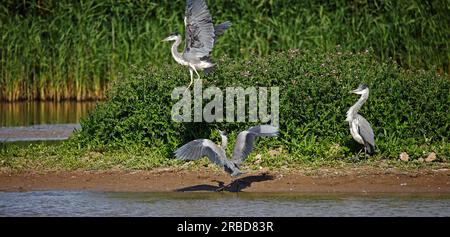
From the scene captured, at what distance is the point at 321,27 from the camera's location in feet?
54.5

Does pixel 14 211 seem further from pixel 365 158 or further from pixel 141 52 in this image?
pixel 141 52

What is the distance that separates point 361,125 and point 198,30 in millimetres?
1941

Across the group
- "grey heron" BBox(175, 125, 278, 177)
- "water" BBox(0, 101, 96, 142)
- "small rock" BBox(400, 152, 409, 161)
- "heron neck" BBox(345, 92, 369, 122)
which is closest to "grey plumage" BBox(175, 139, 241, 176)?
"grey heron" BBox(175, 125, 278, 177)

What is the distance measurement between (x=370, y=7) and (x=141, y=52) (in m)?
3.83

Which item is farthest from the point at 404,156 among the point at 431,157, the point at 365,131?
the point at 365,131

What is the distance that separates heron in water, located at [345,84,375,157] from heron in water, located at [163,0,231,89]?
1577mm

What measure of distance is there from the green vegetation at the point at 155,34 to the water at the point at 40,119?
0.39 meters

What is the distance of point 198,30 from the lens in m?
10.8

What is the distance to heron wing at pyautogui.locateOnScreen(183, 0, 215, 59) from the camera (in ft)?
35.0

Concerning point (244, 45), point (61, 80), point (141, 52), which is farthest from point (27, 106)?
point (244, 45)

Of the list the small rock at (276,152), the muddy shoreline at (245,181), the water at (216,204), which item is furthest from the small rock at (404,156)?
the small rock at (276,152)

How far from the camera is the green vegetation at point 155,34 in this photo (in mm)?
16812

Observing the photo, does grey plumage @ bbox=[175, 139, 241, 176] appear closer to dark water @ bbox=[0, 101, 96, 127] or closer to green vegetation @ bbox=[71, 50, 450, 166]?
green vegetation @ bbox=[71, 50, 450, 166]
